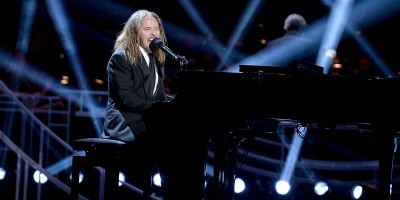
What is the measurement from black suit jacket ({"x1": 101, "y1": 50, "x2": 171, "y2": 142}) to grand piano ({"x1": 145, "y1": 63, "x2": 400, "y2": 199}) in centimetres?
38

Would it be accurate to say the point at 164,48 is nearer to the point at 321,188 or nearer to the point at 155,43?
the point at 155,43

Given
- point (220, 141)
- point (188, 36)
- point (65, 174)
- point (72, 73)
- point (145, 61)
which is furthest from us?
point (188, 36)

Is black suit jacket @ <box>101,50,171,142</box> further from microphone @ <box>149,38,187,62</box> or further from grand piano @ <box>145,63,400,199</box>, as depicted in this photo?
grand piano @ <box>145,63,400,199</box>

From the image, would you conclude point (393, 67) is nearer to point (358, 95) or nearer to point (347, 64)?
point (347, 64)

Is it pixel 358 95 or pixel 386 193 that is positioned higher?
pixel 358 95

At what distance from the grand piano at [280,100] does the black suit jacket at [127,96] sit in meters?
0.38

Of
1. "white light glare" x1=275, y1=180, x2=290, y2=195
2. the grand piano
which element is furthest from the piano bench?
"white light glare" x1=275, y1=180, x2=290, y2=195

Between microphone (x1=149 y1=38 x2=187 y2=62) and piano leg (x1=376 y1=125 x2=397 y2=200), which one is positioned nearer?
piano leg (x1=376 y1=125 x2=397 y2=200)

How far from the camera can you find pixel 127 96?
3.20 metres

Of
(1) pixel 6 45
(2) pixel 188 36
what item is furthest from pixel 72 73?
(2) pixel 188 36

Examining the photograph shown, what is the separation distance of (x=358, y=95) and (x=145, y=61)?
1.29 m

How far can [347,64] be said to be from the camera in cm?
922

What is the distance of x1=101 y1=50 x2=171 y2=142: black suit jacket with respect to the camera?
3213 millimetres

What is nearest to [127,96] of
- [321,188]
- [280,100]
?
[280,100]
